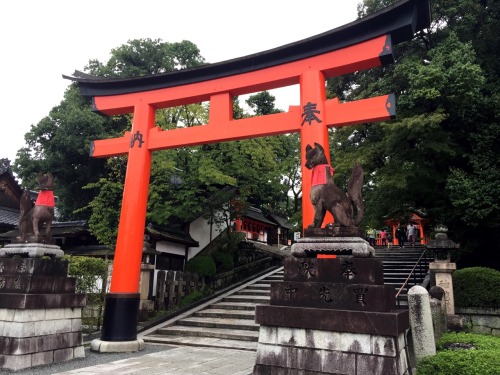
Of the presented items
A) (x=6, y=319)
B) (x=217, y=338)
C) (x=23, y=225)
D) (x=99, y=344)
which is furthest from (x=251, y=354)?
(x=23, y=225)

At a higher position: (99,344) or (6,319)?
(6,319)

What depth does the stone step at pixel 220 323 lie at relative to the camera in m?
10.5

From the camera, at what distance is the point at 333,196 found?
5.37m

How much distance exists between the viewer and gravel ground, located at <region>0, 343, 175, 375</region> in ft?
21.6

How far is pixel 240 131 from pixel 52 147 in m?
14.9

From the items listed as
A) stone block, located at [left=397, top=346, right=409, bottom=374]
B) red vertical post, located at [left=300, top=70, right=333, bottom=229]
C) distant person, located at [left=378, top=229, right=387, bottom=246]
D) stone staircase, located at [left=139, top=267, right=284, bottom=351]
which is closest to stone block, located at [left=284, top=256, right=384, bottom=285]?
stone block, located at [left=397, top=346, right=409, bottom=374]

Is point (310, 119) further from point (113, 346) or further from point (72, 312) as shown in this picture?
point (113, 346)

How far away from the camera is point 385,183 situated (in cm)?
991

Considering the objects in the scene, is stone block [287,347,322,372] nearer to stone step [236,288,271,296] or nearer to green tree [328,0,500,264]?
green tree [328,0,500,264]

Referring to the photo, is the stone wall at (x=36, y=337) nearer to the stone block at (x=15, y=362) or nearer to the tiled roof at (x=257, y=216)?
the stone block at (x=15, y=362)

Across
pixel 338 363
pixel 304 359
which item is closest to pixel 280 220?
pixel 304 359

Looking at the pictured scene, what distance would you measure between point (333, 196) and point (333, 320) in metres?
1.70

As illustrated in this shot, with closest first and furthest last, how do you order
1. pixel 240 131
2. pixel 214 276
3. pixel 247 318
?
pixel 240 131
pixel 247 318
pixel 214 276

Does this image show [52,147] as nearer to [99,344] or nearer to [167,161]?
[167,161]
